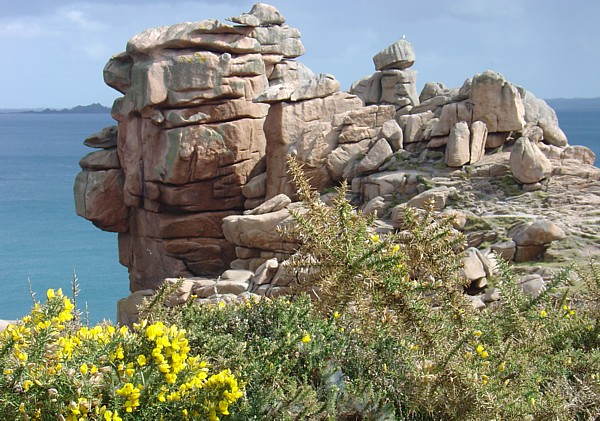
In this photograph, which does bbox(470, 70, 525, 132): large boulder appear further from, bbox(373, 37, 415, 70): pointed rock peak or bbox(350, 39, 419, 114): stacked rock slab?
bbox(373, 37, 415, 70): pointed rock peak

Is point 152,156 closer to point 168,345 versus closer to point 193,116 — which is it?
point 193,116

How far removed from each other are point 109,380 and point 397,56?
21322 mm

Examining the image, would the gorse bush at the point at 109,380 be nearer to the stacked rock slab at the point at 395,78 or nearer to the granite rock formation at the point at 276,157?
the granite rock formation at the point at 276,157

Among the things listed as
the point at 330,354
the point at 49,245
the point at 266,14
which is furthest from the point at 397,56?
the point at 49,245

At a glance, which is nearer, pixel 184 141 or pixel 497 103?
pixel 497 103

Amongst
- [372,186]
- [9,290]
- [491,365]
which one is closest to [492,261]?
[372,186]

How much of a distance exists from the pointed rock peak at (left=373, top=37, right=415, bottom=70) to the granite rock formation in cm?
4

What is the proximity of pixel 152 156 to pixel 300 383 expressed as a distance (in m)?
18.2

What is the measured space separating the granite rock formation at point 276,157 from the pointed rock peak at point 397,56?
0.04 metres

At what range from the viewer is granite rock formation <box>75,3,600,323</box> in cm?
1461

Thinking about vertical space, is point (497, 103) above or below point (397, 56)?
below

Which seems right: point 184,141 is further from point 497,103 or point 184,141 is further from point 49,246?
point 49,246

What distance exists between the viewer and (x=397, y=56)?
2388 cm

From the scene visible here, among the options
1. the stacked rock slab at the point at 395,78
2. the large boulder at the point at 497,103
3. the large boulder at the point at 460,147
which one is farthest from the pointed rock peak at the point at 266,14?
the large boulder at the point at 460,147
